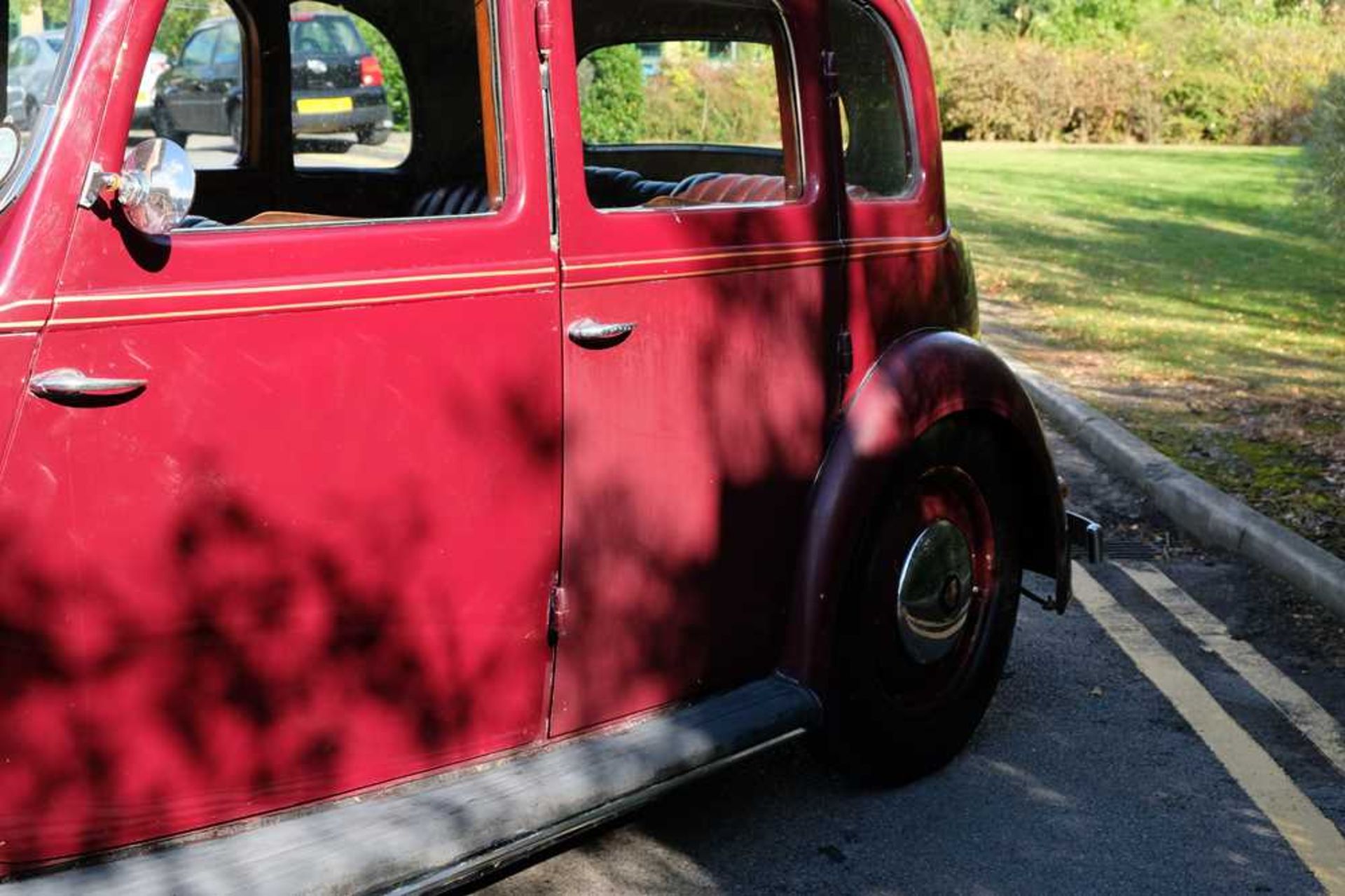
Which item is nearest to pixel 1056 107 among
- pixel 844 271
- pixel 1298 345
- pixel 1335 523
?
pixel 1298 345

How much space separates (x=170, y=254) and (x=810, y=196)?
1.66 metres

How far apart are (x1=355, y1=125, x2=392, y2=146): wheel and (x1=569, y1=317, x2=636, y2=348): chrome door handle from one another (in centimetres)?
125

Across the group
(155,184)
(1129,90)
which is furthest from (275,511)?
(1129,90)

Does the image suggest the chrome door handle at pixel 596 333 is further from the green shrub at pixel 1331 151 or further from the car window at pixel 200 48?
the green shrub at pixel 1331 151

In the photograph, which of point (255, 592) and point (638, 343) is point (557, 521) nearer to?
point (638, 343)

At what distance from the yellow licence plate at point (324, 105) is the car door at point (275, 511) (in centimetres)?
129

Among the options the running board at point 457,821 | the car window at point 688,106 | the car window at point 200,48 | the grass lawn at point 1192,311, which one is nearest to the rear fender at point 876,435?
the running board at point 457,821

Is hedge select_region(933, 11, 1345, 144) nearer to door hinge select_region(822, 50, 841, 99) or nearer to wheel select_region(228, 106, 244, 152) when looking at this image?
wheel select_region(228, 106, 244, 152)

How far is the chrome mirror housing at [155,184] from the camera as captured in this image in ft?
8.51

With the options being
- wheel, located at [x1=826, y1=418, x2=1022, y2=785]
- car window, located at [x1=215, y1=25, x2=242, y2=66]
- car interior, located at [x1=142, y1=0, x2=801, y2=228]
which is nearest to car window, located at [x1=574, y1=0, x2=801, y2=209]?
car interior, located at [x1=142, y1=0, x2=801, y2=228]

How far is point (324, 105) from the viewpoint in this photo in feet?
14.4

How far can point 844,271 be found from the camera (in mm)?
3936

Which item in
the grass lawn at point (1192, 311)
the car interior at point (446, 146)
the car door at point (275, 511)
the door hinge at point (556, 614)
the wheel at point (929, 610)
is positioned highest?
the car interior at point (446, 146)

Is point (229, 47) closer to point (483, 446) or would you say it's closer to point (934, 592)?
point (483, 446)
